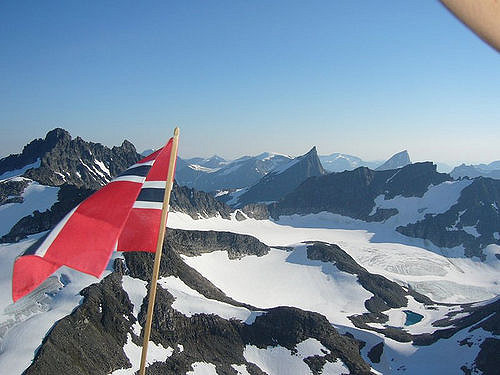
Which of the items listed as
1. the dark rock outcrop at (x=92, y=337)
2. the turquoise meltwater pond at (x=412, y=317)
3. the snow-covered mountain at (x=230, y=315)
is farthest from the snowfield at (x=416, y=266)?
the dark rock outcrop at (x=92, y=337)

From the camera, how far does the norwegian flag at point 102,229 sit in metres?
9.57

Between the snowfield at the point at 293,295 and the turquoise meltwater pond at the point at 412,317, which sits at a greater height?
the snowfield at the point at 293,295

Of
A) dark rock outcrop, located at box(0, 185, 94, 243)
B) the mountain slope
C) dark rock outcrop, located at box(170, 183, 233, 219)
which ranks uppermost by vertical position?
the mountain slope

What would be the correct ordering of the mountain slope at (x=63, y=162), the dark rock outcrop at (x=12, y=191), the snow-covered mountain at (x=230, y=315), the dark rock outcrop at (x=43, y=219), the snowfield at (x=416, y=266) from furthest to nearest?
the snowfield at (x=416, y=266) → the mountain slope at (x=63, y=162) → the dark rock outcrop at (x=12, y=191) → the dark rock outcrop at (x=43, y=219) → the snow-covered mountain at (x=230, y=315)

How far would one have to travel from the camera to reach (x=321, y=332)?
7900 cm

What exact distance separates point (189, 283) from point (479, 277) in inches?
5570

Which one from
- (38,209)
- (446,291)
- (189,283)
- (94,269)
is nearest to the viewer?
(94,269)

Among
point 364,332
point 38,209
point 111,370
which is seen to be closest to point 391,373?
point 364,332

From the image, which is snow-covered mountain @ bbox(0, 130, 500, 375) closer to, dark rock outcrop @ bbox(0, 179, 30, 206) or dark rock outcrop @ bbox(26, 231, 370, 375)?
dark rock outcrop @ bbox(26, 231, 370, 375)

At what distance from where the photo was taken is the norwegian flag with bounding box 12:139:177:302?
957cm

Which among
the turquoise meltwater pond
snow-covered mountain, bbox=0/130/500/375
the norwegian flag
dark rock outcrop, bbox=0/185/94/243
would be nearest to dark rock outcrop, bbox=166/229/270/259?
snow-covered mountain, bbox=0/130/500/375

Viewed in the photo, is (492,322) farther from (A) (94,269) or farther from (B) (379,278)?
(A) (94,269)

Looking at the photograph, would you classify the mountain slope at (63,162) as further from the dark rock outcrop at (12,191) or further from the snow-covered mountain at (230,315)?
the dark rock outcrop at (12,191)

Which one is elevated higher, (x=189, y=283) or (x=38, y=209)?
(x=38, y=209)
